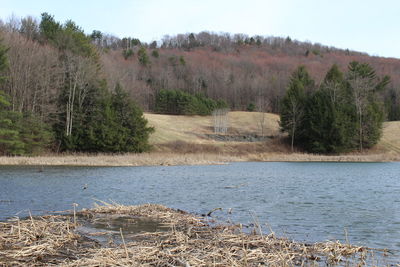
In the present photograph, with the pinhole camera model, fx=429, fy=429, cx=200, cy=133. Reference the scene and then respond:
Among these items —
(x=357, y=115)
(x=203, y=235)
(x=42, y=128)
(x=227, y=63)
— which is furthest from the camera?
(x=227, y=63)

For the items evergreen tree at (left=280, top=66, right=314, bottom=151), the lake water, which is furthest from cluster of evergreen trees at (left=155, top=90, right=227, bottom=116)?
the lake water

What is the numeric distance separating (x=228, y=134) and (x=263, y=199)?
5595cm

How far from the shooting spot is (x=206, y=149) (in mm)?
61469

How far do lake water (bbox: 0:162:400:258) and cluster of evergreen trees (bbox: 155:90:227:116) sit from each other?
203 ft

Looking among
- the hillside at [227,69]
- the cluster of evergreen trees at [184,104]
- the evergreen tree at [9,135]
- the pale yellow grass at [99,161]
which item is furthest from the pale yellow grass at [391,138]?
the evergreen tree at [9,135]

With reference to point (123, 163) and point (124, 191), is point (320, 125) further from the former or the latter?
point (124, 191)

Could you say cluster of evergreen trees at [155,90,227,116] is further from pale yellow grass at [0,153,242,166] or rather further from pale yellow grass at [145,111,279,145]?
pale yellow grass at [0,153,242,166]

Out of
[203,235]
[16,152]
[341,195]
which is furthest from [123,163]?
[203,235]

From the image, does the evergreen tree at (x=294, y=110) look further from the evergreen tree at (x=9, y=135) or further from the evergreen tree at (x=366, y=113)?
the evergreen tree at (x=9, y=135)

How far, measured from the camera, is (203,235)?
10477mm

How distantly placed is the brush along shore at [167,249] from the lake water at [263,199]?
1700 millimetres

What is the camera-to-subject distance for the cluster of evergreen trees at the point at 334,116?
6328 centimetres

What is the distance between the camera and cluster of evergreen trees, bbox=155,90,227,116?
89312mm

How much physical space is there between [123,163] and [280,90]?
7106 centimetres
